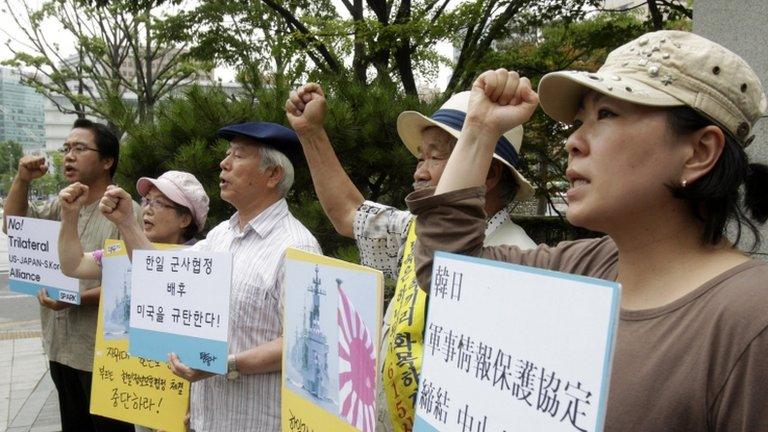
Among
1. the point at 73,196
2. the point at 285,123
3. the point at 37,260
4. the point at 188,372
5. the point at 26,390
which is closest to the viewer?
the point at 188,372

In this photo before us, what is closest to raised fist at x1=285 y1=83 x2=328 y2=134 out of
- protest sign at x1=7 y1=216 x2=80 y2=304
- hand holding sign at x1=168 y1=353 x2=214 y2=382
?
hand holding sign at x1=168 y1=353 x2=214 y2=382

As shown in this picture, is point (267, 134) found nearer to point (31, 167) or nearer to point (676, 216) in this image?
point (676, 216)

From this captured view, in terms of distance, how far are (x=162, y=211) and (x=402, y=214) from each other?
4.85 feet

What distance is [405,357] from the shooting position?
200 cm

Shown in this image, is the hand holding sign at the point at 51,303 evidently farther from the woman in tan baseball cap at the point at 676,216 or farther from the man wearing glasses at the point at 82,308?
the woman in tan baseball cap at the point at 676,216

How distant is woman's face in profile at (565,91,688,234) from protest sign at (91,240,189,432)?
2092 millimetres

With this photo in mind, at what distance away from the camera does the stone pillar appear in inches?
149

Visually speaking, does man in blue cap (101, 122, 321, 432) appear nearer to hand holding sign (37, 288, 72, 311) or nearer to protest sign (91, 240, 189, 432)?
protest sign (91, 240, 189, 432)

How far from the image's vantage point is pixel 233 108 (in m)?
5.16

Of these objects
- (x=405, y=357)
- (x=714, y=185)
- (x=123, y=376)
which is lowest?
(x=123, y=376)

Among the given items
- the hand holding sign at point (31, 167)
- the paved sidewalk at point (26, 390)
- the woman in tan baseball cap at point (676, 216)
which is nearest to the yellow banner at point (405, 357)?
the woman in tan baseball cap at point (676, 216)

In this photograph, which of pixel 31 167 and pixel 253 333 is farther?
pixel 31 167

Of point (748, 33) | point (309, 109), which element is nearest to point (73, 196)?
point (309, 109)

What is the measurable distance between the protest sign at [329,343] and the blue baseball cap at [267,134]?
0.75 metres
